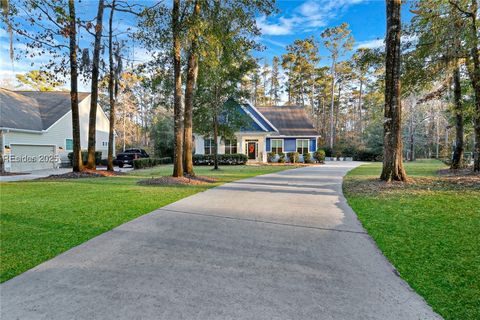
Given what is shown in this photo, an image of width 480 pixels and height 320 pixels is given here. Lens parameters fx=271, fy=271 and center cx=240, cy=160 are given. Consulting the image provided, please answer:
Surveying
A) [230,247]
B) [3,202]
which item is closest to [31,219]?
[3,202]

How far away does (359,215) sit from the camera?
5.70m

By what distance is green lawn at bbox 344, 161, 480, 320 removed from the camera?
→ 2.56 meters

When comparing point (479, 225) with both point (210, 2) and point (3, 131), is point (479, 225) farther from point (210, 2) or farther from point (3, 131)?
point (3, 131)

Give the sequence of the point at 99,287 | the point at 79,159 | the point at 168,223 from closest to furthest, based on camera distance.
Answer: the point at 99,287 < the point at 168,223 < the point at 79,159

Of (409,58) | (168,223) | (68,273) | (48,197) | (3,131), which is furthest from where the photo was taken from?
(3,131)

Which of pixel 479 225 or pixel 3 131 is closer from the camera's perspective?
pixel 479 225

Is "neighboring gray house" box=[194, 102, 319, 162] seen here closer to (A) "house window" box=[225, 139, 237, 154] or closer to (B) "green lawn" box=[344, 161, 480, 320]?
(A) "house window" box=[225, 139, 237, 154]

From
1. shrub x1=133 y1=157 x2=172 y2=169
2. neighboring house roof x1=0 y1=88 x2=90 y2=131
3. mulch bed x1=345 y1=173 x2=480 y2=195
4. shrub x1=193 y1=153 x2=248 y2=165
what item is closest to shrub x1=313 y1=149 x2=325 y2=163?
shrub x1=193 y1=153 x2=248 y2=165

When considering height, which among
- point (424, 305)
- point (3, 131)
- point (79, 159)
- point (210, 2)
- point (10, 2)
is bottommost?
point (424, 305)

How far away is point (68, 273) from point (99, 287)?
2.01ft

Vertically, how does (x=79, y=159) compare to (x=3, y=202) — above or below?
above

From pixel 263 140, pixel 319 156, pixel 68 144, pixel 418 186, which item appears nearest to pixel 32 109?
pixel 68 144

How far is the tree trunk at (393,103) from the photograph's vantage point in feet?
30.2

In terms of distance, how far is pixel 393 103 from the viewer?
9.21m
